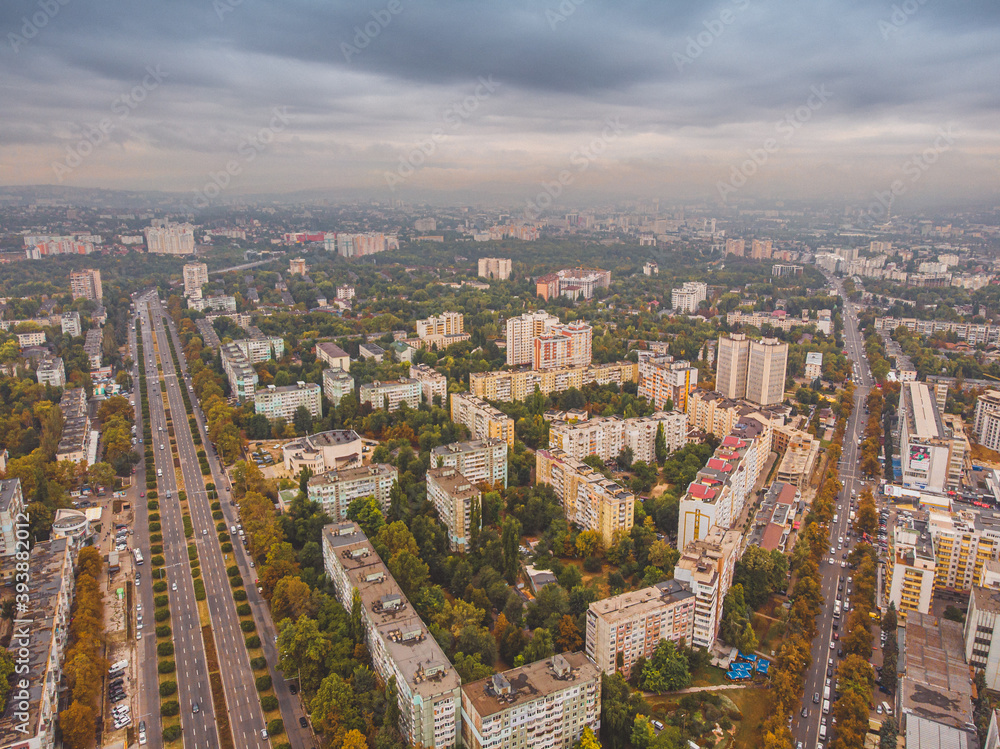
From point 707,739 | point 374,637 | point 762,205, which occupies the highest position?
point 762,205

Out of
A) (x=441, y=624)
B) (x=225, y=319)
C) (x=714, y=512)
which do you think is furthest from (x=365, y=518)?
(x=225, y=319)

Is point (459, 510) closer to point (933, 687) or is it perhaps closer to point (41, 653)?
point (41, 653)

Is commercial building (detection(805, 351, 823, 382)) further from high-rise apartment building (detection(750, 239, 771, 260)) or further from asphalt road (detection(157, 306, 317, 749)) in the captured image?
high-rise apartment building (detection(750, 239, 771, 260))

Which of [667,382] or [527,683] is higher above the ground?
[667,382]

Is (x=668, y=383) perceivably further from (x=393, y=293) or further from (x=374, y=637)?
(x=393, y=293)

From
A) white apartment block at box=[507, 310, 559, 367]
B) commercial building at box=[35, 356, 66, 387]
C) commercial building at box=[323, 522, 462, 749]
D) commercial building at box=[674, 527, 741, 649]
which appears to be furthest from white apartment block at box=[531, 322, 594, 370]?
commercial building at box=[35, 356, 66, 387]

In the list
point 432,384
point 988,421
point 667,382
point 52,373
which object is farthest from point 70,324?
point 988,421

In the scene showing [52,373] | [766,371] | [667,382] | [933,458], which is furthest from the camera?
[52,373]
